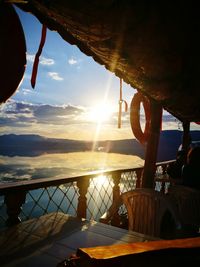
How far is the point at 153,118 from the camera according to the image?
5746mm

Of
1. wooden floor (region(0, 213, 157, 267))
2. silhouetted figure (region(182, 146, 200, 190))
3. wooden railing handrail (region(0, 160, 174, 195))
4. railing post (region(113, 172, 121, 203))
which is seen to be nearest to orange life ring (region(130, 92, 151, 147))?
railing post (region(113, 172, 121, 203))

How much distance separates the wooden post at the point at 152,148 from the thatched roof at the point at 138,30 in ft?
7.20

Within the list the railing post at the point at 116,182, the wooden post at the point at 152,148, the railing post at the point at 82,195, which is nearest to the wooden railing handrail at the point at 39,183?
the railing post at the point at 82,195

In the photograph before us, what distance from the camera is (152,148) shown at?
5828 millimetres

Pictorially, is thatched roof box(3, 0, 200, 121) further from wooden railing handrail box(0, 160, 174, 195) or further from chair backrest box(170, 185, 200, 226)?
chair backrest box(170, 185, 200, 226)

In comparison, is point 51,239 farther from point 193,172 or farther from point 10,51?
point 193,172

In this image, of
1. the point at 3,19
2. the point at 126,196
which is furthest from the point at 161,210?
the point at 3,19

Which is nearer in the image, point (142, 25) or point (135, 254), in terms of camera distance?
point (135, 254)

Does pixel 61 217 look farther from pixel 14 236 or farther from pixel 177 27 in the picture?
pixel 177 27

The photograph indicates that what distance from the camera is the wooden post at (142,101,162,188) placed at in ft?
18.8

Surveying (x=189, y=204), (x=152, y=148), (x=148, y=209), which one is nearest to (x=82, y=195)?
(x=148, y=209)

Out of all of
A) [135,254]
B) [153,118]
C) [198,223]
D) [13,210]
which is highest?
[153,118]

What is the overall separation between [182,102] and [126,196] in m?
2.35

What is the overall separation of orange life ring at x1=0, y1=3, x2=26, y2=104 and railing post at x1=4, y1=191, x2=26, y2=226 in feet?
5.35
